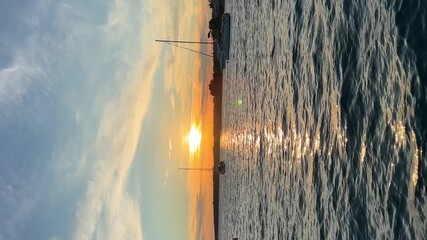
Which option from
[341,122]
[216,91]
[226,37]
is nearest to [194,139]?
[216,91]

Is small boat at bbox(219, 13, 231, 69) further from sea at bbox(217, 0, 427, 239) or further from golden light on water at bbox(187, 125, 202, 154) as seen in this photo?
golden light on water at bbox(187, 125, 202, 154)

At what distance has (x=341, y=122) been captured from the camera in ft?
42.9

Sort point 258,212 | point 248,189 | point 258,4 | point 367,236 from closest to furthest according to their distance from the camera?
1. point 367,236
2. point 258,212
3. point 248,189
4. point 258,4

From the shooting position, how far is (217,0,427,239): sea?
959 centimetres

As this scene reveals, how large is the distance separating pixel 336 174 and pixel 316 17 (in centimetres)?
675

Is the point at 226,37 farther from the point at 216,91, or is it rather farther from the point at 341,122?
the point at 341,122

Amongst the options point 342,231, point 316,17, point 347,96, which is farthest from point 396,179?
point 316,17

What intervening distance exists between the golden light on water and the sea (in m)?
36.8

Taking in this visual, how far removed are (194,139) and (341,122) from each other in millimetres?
51270

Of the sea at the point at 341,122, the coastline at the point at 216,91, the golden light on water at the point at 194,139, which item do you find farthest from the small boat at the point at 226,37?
the golden light on water at the point at 194,139

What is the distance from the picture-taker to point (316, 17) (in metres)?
16.9

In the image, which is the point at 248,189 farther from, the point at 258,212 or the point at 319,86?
the point at 319,86

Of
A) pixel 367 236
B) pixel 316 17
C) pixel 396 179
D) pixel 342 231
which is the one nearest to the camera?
pixel 396 179

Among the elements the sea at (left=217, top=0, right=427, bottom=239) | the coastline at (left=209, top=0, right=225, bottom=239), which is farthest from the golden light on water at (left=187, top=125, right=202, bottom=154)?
the sea at (left=217, top=0, right=427, bottom=239)
